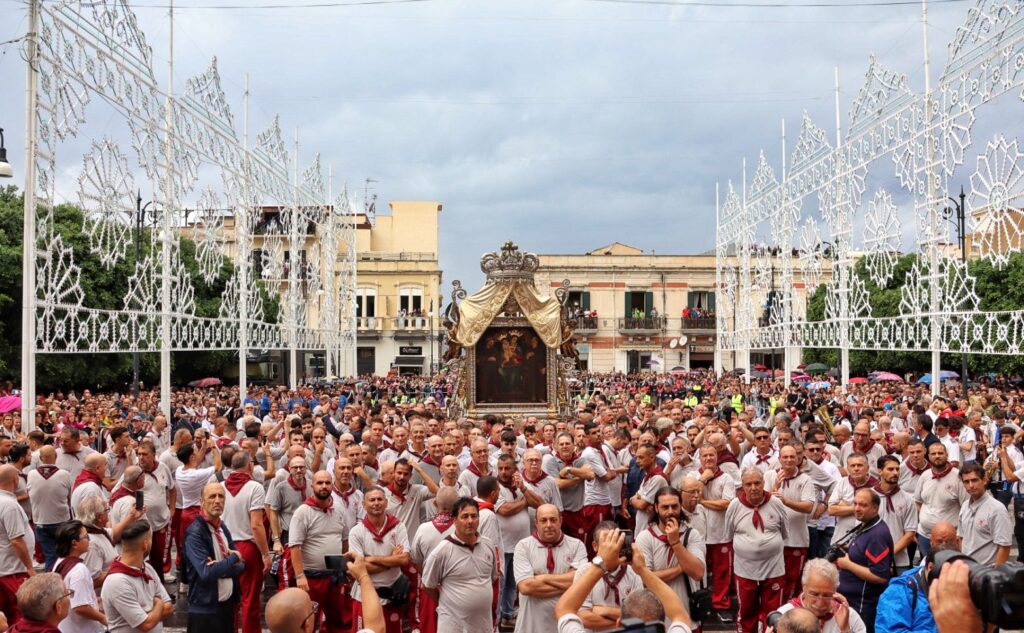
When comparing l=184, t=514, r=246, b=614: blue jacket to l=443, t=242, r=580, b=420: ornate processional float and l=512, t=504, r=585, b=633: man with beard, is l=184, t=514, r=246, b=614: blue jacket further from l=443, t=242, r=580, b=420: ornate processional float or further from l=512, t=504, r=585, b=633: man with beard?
l=443, t=242, r=580, b=420: ornate processional float

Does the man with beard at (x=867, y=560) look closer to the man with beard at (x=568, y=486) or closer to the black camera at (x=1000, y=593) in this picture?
the man with beard at (x=568, y=486)

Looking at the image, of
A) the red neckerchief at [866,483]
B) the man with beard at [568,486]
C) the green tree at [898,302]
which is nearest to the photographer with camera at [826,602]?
the red neckerchief at [866,483]

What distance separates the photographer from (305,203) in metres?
31.0

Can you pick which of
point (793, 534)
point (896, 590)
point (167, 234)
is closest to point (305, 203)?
point (167, 234)

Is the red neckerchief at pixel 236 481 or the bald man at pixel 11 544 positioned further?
the red neckerchief at pixel 236 481

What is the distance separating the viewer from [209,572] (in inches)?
257

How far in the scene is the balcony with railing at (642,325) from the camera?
52969 mm

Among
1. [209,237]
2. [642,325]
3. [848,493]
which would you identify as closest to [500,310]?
[209,237]

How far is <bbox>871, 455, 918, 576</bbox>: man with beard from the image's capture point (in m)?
8.09

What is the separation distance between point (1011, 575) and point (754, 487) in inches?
179

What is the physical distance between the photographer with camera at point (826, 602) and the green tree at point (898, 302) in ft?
52.0

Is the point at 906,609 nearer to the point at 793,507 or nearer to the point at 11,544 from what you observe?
the point at 793,507

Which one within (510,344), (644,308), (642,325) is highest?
(644,308)

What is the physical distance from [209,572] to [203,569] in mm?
51
